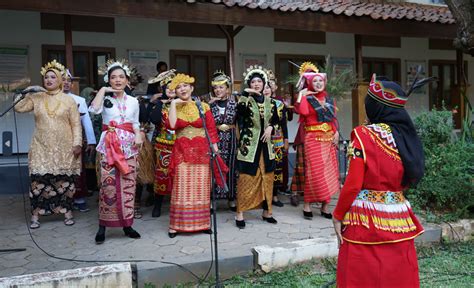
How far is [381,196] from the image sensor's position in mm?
2754

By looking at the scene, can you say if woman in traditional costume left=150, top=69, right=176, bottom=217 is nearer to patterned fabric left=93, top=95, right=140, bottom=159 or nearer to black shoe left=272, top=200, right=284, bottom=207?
patterned fabric left=93, top=95, right=140, bottom=159

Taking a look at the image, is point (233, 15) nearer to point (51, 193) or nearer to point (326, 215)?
point (326, 215)

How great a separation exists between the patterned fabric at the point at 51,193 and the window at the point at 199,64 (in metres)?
4.54

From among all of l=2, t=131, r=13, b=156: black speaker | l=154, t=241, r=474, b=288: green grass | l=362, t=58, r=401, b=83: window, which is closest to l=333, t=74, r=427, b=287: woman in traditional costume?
l=154, t=241, r=474, b=288: green grass

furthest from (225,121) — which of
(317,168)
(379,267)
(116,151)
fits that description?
(379,267)

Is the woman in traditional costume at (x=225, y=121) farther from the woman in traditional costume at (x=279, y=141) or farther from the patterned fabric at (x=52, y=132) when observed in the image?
the patterned fabric at (x=52, y=132)

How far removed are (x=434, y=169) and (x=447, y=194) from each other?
15.4 inches

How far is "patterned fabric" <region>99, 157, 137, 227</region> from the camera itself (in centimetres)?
469

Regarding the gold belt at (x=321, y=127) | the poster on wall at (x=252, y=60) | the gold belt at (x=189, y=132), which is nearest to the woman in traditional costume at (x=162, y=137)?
the gold belt at (x=189, y=132)

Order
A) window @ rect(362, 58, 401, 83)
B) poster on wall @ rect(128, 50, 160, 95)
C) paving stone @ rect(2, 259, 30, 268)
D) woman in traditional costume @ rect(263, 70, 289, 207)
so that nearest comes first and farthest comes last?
paving stone @ rect(2, 259, 30, 268) → woman in traditional costume @ rect(263, 70, 289, 207) → poster on wall @ rect(128, 50, 160, 95) → window @ rect(362, 58, 401, 83)

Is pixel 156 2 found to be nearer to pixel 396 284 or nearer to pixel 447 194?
pixel 447 194

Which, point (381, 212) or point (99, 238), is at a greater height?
point (381, 212)

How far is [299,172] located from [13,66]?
5.58 meters

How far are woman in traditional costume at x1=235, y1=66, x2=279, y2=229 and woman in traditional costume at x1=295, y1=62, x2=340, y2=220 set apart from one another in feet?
1.67
